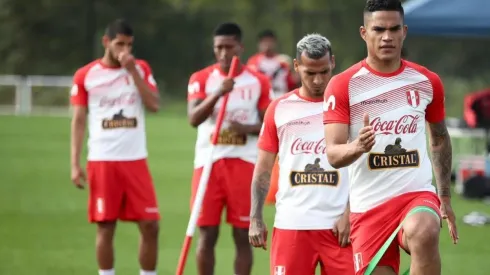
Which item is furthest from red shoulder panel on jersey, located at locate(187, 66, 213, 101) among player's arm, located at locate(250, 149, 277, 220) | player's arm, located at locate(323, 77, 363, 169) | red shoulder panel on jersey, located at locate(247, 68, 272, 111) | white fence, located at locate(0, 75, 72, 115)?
white fence, located at locate(0, 75, 72, 115)

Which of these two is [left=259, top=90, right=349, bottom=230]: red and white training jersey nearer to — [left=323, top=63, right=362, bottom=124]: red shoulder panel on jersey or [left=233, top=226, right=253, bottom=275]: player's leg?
[left=323, top=63, right=362, bottom=124]: red shoulder panel on jersey

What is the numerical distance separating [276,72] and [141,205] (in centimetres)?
1478

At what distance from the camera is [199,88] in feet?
32.9

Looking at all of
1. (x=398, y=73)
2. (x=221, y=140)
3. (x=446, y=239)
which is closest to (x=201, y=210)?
(x=221, y=140)

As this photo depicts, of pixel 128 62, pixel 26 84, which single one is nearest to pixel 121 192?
pixel 128 62

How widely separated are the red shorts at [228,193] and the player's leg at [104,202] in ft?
2.28

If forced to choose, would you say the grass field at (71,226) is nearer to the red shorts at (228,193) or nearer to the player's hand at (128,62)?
the red shorts at (228,193)

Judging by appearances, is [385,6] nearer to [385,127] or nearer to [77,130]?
[385,127]

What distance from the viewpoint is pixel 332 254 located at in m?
7.45

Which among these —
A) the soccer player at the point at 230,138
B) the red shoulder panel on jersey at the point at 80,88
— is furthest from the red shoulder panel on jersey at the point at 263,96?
the red shoulder panel on jersey at the point at 80,88

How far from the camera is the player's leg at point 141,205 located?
10.1 m

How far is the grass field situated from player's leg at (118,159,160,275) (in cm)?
134

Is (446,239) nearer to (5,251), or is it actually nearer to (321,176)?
(5,251)

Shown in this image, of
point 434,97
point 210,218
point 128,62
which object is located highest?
point 128,62
